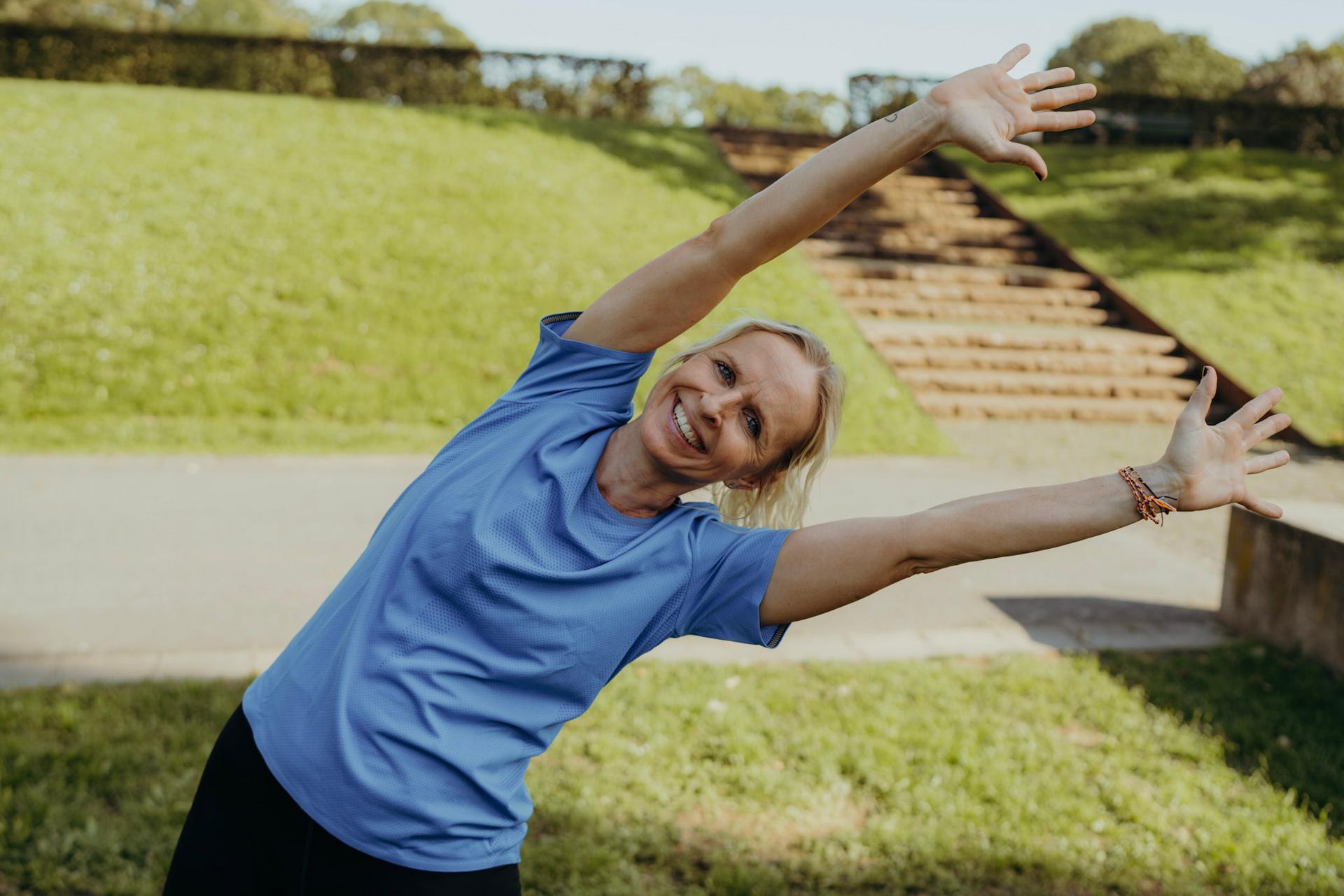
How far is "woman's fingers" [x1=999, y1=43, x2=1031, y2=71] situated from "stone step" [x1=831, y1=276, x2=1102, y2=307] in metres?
10.6

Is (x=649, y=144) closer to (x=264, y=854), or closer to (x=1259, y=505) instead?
Answer: (x=1259, y=505)

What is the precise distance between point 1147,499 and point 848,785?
2491 mm

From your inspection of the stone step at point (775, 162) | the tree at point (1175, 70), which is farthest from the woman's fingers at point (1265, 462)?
the tree at point (1175, 70)

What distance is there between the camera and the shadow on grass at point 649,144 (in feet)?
47.8

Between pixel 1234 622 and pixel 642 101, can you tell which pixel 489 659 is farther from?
pixel 642 101

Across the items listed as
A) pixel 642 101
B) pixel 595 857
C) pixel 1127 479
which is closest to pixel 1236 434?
pixel 1127 479

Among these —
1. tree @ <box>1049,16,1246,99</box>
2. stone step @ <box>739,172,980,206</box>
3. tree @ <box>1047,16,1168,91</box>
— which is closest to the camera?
stone step @ <box>739,172,980,206</box>

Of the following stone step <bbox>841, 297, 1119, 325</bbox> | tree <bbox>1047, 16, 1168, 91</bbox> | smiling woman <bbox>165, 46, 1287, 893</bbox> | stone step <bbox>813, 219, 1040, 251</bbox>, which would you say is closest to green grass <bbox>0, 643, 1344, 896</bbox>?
smiling woman <bbox>165, 46, 1287, 893</bbox>

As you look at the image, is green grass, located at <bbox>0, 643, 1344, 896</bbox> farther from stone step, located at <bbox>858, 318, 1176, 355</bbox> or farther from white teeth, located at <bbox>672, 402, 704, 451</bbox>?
stone step, located at <bbox>858, 318, 1176, 355</bbox>

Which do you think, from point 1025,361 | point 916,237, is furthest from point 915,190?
point 1025,361

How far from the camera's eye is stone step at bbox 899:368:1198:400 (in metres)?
10.7

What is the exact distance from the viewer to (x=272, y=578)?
559 cm

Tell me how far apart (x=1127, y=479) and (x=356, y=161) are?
1294cm

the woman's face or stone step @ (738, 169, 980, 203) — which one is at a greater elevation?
stone step @ (738, 169, 980, 203)
